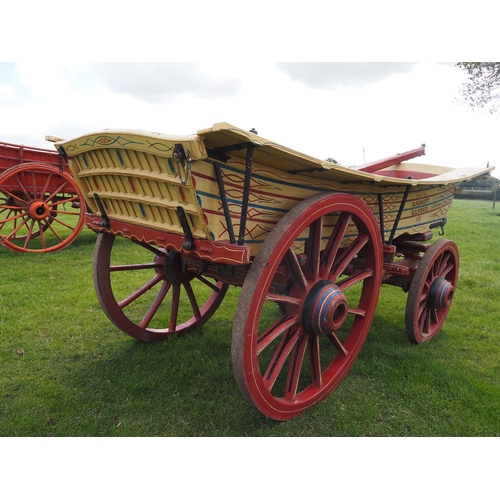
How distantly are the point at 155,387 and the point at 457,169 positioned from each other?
3539mm

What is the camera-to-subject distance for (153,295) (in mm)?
4457

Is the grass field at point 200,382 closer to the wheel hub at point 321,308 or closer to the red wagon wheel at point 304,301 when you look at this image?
the red wagon wheel at point 304,301

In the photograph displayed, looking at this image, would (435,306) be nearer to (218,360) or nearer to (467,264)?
(218,360)

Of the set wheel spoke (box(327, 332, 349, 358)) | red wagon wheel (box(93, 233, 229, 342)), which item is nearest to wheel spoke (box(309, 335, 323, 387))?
wheel spoke (box(327, 332, 349, 358))

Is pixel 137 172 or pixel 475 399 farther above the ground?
pixel 137 172

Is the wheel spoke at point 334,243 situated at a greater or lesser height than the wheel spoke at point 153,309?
greater

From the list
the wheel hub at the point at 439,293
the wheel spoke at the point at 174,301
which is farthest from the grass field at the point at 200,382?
the wheel hub at the point at 439,293

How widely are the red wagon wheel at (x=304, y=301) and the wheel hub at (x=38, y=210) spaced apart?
16.4 feet

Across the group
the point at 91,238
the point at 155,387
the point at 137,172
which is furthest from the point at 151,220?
the point at 91,238

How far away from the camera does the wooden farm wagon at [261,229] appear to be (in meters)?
1.84

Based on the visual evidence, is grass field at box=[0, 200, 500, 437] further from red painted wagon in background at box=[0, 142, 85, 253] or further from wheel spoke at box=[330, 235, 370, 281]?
red painted wagon in background at box=[0, 142, 85, 253]

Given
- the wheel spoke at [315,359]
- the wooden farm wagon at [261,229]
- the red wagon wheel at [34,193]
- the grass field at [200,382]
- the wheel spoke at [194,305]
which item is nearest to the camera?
the wooden farm wagon at [261,229]

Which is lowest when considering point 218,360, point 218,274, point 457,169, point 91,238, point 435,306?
point 91,238

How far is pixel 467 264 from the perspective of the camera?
599 centimetres
